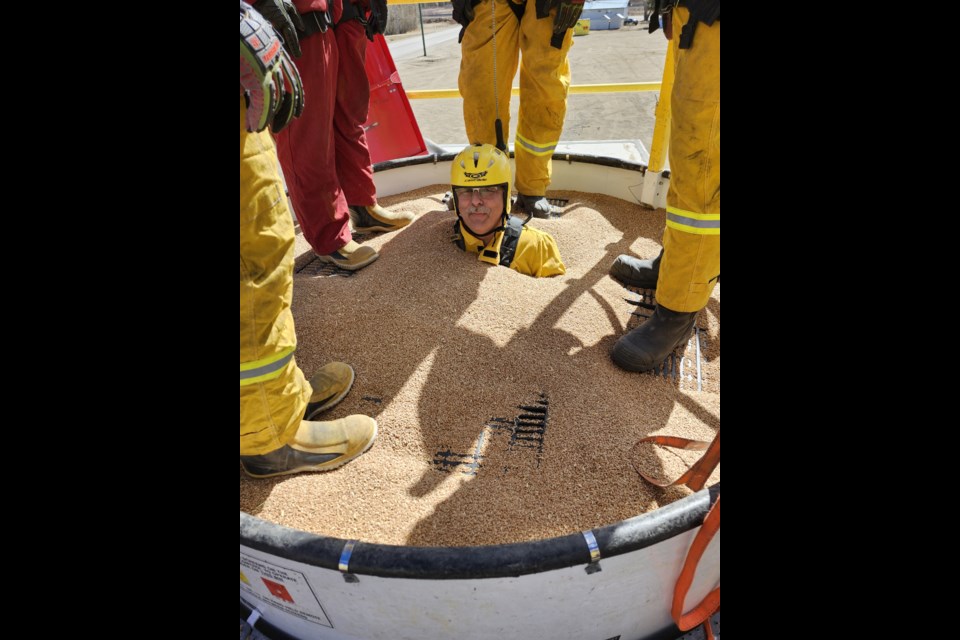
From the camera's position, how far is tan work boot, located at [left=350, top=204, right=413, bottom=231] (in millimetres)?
3152

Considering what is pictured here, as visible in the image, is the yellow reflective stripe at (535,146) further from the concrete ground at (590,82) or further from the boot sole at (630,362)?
the boot sole at (630,362)

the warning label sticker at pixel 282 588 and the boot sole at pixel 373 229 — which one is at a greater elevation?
the boot sole at pixel 373 229

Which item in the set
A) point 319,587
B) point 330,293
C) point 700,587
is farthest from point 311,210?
point 700,587

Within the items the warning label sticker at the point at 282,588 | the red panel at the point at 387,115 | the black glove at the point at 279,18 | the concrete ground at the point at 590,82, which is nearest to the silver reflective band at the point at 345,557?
the warning label sticker at the point at 282,588

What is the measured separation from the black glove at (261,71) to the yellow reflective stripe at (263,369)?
0.50 meters

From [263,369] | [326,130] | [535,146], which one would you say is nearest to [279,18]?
[326,130]

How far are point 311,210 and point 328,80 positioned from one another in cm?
57

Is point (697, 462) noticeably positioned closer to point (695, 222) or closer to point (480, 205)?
point (695, 222)

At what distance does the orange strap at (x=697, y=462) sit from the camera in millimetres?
1387

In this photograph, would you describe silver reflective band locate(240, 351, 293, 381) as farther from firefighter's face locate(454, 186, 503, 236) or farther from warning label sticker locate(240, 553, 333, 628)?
firefighter's face locate(454, 186, 503, 236)

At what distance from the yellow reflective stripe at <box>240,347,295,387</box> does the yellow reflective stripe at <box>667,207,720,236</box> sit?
49.5 inches

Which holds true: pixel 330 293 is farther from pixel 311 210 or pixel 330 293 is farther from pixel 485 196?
pixel 485 196

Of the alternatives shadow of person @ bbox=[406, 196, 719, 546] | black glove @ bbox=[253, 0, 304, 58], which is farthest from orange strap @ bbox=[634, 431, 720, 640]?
black glove @ bbox=[253, 0, 304, 58]
